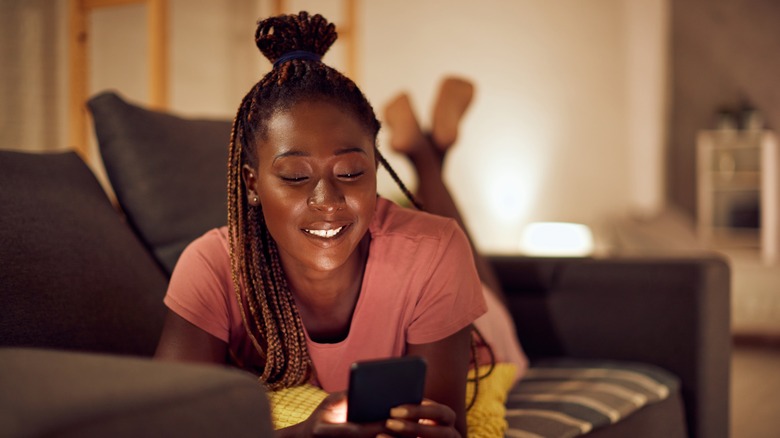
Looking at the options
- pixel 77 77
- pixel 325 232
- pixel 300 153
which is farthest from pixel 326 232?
pixel 77 77

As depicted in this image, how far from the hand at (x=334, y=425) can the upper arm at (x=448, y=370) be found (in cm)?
20

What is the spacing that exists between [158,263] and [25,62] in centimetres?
257

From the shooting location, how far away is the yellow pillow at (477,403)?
1.10 meters

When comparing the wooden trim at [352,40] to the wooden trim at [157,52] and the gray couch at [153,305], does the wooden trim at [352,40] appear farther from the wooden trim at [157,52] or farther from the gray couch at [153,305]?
the gray couch at [153,305]

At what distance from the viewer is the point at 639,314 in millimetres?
1885

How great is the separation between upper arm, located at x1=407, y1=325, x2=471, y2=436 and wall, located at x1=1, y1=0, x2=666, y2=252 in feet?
12.9


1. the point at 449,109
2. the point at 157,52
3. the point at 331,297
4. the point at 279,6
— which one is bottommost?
the point at 331,297

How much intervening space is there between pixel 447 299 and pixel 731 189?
571 cm

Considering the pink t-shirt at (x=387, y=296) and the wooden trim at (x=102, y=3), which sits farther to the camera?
the wooden trim at (x=102, y=3)

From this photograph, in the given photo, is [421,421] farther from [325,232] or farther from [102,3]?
[102,3]

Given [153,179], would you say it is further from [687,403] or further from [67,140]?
[67,140]

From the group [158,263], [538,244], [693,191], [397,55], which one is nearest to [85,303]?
[158,263]

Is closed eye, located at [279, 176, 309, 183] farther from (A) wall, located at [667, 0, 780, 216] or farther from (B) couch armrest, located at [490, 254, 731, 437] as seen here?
(A) wall, located at [667, 0, 780, 216]

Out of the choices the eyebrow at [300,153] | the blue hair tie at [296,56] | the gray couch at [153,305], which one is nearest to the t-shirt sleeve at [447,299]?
the eyebrow at [300,153]
